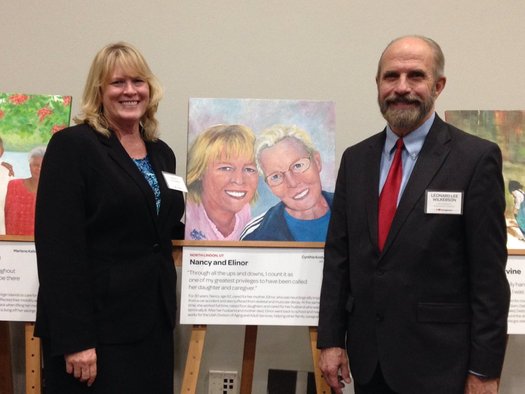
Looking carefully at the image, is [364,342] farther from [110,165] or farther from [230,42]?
[230,42]

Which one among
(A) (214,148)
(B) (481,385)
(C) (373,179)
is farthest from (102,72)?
(B) (481,385)

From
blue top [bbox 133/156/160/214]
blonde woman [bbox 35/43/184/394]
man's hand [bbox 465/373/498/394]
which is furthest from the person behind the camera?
blue top [bbox 133/156/160/214]

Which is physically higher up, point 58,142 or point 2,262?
point 58,142

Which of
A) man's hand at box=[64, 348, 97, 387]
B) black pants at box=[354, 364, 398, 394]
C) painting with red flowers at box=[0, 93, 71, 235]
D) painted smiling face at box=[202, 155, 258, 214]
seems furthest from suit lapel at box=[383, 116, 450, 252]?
painting with red flowers at box=[0, 93, 71, 235]

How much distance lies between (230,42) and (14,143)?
1.24 metres

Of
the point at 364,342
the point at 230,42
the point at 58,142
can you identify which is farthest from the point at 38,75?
the point at 364,342

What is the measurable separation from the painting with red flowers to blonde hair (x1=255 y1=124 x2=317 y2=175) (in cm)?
93

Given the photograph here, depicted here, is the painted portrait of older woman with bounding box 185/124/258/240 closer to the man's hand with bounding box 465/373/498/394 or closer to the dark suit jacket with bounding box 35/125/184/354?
the dark suit jacket with bounding box 35/125/184/354

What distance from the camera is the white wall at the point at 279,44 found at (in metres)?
2.79

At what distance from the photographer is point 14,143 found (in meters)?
2.35

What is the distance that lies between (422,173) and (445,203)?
13 cm

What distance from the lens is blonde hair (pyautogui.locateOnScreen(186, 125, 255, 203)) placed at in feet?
7.39

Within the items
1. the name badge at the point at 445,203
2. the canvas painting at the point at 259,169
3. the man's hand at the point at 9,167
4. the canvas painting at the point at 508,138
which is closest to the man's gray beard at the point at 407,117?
the name badge at the point at 445,203

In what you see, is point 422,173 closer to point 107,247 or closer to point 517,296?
point 517,296
